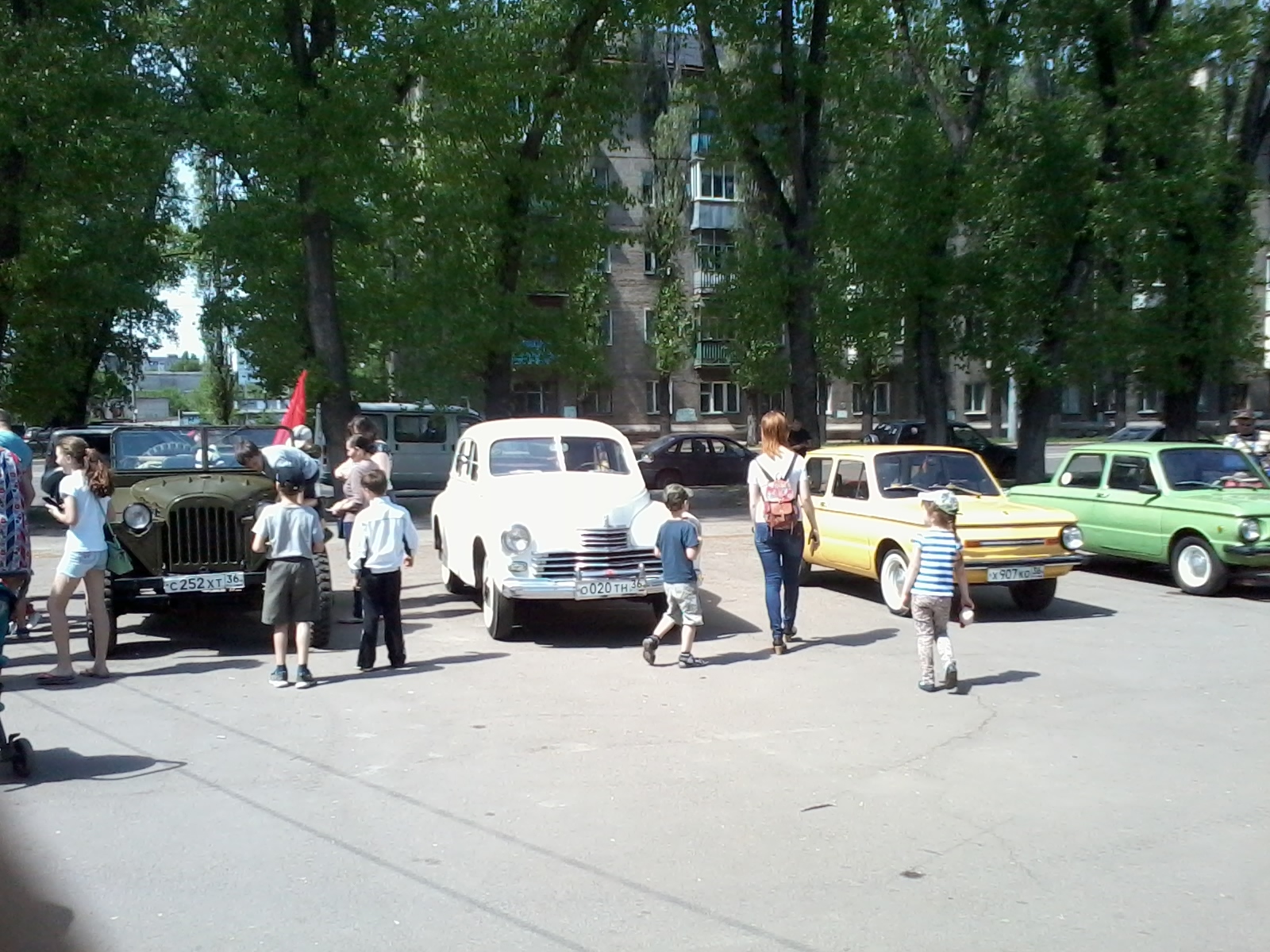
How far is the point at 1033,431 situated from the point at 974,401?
127 ft

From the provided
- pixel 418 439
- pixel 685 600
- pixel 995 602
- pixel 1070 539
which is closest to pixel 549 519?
pixel 685 600

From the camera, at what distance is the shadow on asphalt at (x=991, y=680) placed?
9.13 m

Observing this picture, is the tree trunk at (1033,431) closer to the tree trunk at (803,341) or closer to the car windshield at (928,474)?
the tree trunk at (803,341)

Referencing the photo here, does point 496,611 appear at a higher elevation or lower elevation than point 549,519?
lower

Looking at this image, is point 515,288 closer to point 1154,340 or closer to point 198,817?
point 1154,340

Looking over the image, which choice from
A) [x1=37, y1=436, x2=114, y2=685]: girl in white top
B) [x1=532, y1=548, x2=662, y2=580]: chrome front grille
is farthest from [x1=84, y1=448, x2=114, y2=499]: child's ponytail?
[x1=532, y1=548, x2=662, y2=580]: chrome front grille

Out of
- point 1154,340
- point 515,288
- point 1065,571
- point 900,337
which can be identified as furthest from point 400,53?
point 1065,571

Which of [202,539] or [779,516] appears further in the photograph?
[202,539]

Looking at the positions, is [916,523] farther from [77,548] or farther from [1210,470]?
[77,548]

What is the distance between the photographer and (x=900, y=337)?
91.1ft

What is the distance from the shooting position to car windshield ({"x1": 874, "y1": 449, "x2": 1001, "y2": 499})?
43.2ft

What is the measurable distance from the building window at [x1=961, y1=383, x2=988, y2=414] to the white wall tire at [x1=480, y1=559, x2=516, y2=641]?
5586cm

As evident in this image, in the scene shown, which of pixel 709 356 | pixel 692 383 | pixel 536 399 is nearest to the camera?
pixel 536 399

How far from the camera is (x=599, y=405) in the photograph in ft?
187
